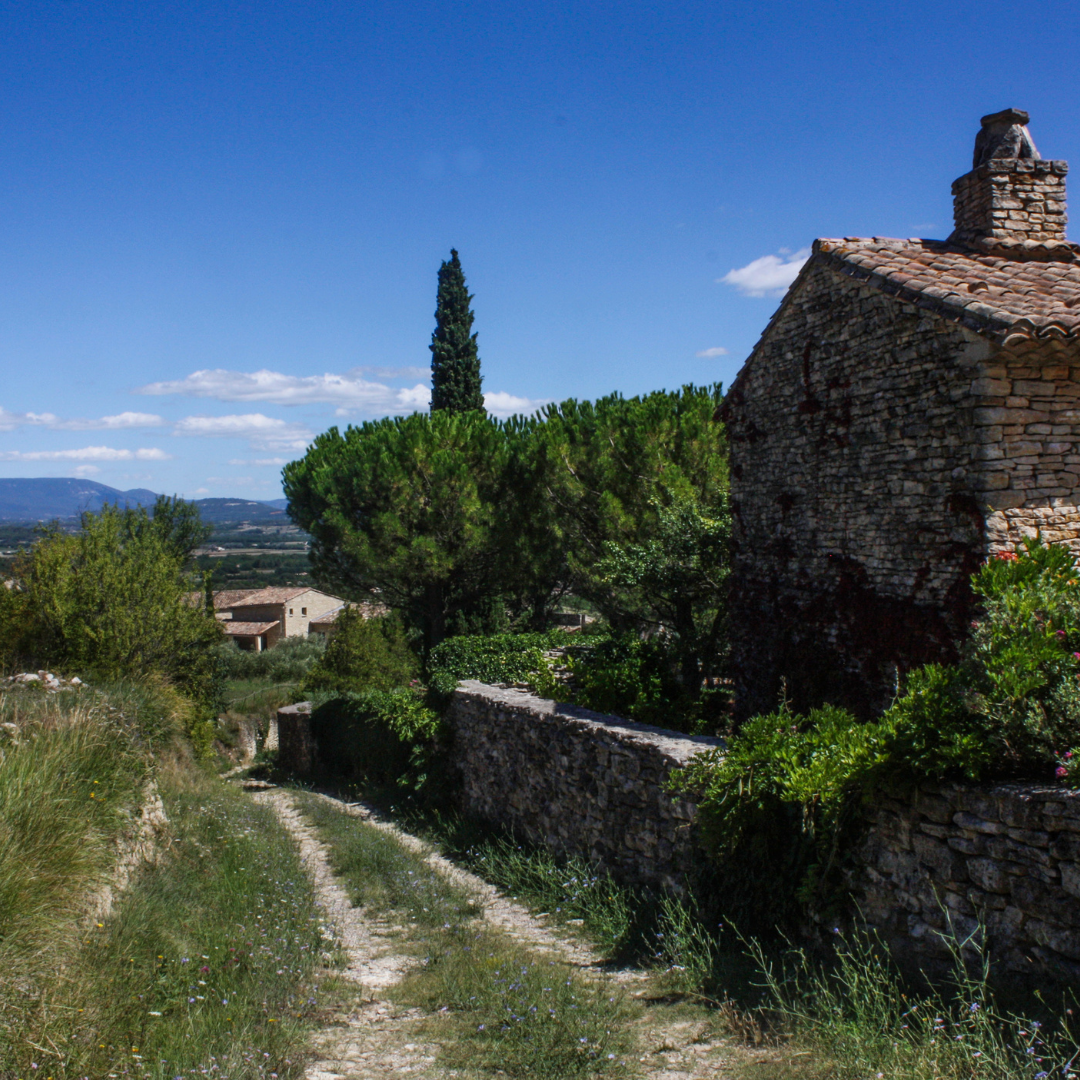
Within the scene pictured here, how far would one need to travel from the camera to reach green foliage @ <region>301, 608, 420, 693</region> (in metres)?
20.0

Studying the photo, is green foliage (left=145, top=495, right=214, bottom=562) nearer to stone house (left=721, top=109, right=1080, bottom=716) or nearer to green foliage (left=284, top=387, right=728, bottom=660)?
green foliage (left=284, top=387, right=728, bottom=660)

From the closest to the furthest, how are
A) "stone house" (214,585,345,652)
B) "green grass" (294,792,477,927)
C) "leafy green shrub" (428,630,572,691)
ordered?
"green grass" (294,792,477,927)
"leafy green shrub" (428,630,572,691)
"stone house" (214,585,345,652)

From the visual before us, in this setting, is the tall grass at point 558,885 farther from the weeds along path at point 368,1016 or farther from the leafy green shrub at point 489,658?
the leafy green shrub at point 489,658

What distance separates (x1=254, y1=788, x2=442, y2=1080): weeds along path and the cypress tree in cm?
2085

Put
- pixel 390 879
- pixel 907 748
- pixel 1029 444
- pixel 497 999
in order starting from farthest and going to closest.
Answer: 1. pixel 390 879
2. pixel 1029 444
3. pixel 497 999
4. pixel 907 748

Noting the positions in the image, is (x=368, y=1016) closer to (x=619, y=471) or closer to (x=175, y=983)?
(x=175, y=983)

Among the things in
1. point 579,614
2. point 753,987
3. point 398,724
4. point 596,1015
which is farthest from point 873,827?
point 579,614

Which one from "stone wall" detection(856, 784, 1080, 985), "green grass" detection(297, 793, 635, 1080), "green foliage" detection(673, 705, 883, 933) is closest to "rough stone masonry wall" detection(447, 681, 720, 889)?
"green foliage" detection(673, 705, 883, 933)

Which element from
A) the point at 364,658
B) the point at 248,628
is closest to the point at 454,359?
the point at 364,658

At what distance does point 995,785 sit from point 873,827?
2.81 feet

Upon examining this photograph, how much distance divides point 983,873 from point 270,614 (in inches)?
1968

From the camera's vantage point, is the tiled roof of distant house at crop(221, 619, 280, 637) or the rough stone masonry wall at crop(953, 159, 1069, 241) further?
→ the tiled roof of distant house at crop(221, 619, 280, 637)

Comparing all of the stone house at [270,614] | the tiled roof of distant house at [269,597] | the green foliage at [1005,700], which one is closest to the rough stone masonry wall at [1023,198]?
the green foliage at [1005,700]

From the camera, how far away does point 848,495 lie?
27.2 ft
